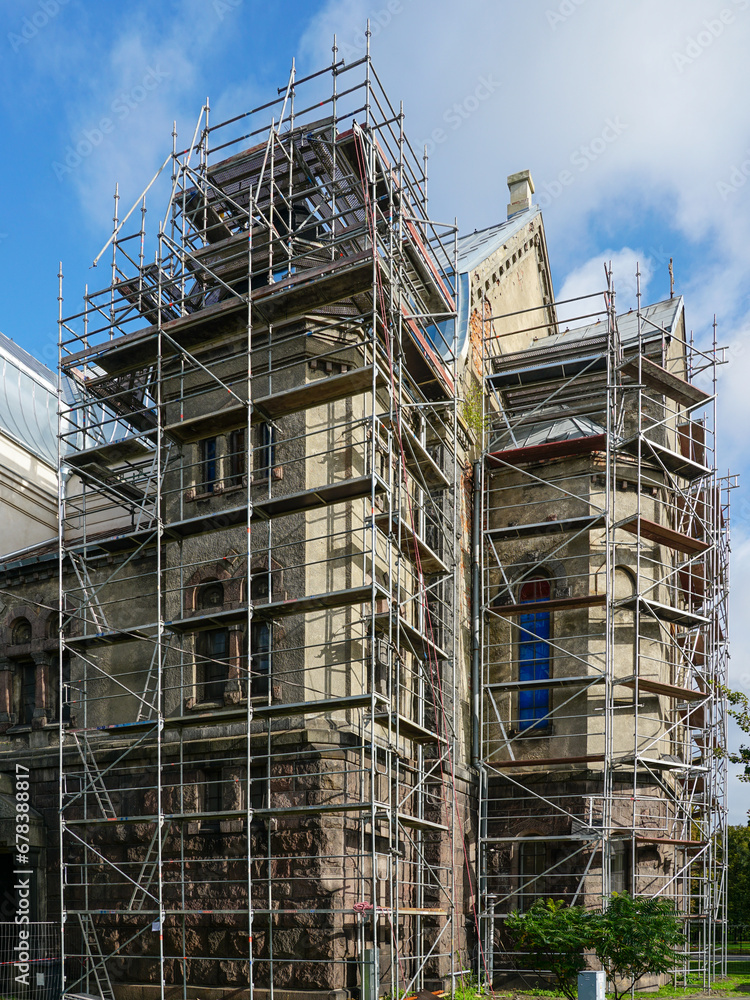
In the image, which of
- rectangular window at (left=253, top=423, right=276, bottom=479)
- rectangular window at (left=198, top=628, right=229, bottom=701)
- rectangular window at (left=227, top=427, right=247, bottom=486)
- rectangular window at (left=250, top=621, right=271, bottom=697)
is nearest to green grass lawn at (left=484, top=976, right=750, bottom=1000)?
rectangular window at (left=250, top=621, right=271, bottom=697)

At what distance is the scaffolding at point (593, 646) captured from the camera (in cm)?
2258

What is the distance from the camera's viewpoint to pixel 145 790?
2061 cm

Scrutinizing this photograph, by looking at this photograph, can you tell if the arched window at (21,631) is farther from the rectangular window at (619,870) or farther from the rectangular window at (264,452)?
the rectangular window at (619,870)

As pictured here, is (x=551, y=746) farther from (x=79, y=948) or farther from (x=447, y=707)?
(x=79, y=948)

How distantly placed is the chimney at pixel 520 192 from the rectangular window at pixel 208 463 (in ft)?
62.0

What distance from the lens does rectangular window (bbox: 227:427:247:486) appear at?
2127cm

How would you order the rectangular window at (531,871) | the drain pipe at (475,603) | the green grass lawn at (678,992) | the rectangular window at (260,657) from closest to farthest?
the rectangular window at (260,657) → the green grass lawn at (678,992) → the rectangular window at (531,871) → the drain pipe at (475,603)

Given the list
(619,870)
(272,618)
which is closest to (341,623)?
(272,618)

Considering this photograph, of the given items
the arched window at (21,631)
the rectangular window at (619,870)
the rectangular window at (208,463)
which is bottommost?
the rectangular window at (619,870)

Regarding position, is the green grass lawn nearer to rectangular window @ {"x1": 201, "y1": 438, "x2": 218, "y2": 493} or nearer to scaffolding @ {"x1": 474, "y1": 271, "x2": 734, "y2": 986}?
scaffolding @ {"x1": 474, "y1": 271, "x2": 734, "y2": 986}

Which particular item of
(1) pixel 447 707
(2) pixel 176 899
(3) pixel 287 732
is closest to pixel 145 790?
(2) pixel 176 899

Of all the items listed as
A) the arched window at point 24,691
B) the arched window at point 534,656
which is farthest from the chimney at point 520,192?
Answer: the arched window at point 24,691

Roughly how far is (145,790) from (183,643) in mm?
Answer: 2982

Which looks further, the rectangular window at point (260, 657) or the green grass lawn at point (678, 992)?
the green grass lawn at point (678, 992)
